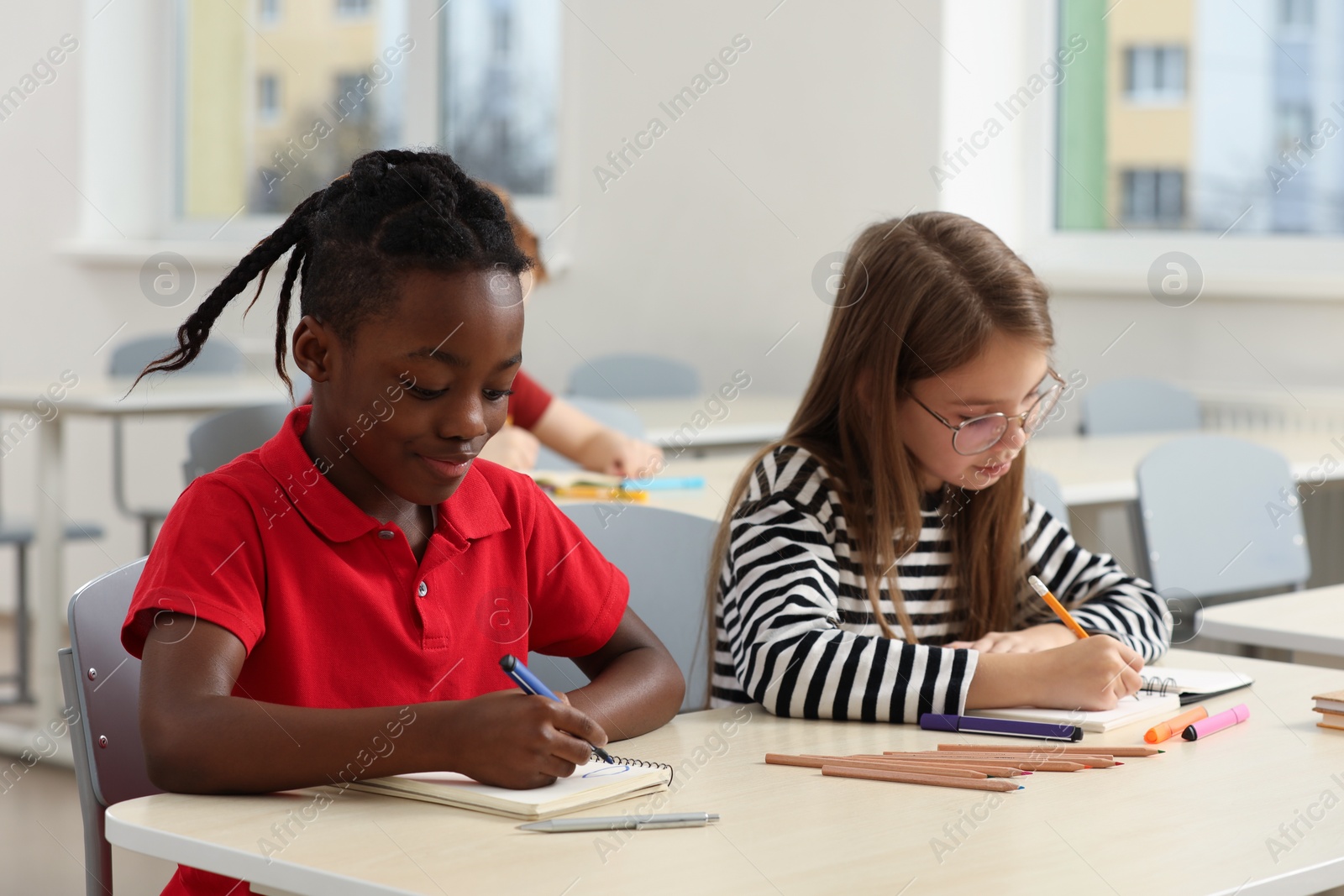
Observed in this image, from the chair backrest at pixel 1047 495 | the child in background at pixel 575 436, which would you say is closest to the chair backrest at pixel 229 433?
the child in background at pixel 575 436

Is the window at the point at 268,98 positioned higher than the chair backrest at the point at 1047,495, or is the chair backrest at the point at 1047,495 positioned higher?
the window at the point at 268,98

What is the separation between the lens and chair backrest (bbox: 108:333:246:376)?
4.18m

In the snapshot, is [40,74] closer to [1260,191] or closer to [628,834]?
[1260,191]

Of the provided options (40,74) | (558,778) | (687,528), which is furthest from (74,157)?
(558,778)

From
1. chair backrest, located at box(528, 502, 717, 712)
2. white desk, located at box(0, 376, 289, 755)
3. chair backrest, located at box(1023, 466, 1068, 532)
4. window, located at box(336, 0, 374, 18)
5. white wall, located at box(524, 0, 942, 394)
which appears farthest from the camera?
window, located at box(336, 0, 374, 18)

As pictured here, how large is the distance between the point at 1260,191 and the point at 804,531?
9.21 ft

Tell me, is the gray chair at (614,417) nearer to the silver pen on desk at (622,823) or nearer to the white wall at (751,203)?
the white wall at (751,203)

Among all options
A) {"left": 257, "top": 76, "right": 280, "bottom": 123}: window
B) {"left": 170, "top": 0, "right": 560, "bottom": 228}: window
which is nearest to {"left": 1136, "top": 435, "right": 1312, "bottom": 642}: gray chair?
{"left": 170, "top": 0, "right": 560, "bottom": 228}: window

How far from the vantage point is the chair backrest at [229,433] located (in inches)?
100

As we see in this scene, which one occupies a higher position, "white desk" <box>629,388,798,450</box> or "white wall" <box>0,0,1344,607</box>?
"white wall" <box>0,0,1344,607</box>

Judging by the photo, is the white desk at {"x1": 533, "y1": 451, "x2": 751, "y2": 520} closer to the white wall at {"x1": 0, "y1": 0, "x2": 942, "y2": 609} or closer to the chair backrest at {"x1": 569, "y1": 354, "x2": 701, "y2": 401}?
the chair backrest at {"x1": 569, "y1": 354, "x2": 701, "y2": 401}

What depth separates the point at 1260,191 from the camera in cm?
381

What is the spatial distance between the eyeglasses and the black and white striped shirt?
130 millimetres

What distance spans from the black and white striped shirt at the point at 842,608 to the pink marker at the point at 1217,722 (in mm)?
187
